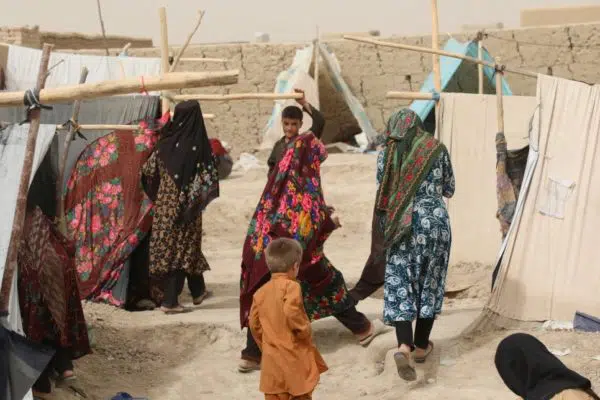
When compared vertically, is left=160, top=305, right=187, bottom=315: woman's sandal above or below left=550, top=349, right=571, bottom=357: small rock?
below

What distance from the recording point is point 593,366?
617 centimetres

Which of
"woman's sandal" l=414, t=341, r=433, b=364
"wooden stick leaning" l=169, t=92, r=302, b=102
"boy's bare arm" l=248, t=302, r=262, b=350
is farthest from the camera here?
"wooden stick leaning" l=169, t=92, r=302, b=102

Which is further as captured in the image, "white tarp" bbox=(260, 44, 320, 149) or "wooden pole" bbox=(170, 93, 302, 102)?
"white tarp" bbox=(260, 44, 320, 149)

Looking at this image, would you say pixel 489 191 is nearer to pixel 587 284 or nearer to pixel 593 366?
pixel 587 284

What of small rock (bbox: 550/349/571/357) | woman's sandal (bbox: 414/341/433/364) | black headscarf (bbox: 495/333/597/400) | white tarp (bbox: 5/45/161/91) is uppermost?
white tarp (bbox: 5/45/161/91)

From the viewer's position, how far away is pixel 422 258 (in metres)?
6.27

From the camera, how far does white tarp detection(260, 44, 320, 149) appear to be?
50.9 feet

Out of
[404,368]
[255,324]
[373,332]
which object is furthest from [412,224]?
[255,324]

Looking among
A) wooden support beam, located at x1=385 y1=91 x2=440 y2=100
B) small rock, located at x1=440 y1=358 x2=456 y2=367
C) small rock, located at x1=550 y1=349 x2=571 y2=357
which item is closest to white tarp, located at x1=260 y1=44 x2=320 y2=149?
wooden support beam, located at x1=385 y1=91 x2=440 y2=100

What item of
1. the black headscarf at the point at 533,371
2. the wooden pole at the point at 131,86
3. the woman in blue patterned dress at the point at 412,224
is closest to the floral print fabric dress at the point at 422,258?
the woman in blue patterned dress at the point at 412,224

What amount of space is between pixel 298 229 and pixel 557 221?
1504 mm

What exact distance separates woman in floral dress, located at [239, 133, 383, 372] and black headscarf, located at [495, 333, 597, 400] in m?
2.93

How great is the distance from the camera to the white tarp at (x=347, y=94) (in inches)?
618

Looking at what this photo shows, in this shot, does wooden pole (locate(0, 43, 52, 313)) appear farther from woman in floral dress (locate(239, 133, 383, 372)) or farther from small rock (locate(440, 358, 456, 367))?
small rock (locate(440, 358, 456, 367))
